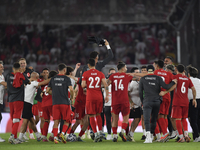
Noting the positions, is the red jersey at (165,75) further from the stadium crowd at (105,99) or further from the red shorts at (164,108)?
the red shorts at (164,108)

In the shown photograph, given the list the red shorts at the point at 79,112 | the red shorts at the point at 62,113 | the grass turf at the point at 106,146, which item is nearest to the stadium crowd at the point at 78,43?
the red shorts at the point at 79,112

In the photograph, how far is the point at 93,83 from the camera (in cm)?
830

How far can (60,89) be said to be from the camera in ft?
27.0

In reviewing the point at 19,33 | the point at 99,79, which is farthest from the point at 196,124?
the point at 19,33

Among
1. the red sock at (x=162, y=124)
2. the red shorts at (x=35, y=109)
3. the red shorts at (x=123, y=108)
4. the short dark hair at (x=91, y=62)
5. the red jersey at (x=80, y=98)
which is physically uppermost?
the short dark hair at (x=91, y=62)

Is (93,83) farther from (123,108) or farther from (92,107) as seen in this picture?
(123,108)

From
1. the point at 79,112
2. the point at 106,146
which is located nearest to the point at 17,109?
the point at 79,112

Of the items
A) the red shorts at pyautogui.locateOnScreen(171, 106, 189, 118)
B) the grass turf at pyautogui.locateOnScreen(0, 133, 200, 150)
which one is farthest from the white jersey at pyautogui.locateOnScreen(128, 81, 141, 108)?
the grass turf at pyautogui.locateOnScreen(0, 133, 200, 150)

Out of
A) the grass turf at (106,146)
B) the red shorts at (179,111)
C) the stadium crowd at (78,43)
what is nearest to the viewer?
the grass turf at (106,146)

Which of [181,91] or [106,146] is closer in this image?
[106,146]

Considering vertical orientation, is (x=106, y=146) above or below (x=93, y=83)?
below

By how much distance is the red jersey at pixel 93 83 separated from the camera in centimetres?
829

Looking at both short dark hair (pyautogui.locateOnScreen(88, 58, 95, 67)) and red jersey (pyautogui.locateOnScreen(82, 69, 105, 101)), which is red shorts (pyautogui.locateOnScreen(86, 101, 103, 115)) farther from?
short dark hair (pyautogui.locateOnScreen(88, 58, 95, 67))

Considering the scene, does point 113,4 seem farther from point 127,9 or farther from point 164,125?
point 164,125
